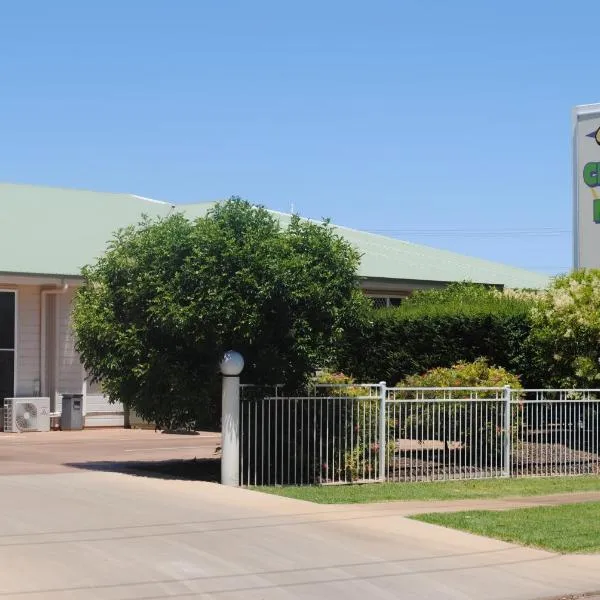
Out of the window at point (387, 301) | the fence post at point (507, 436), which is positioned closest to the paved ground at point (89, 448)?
the fence post at point (507, 436)

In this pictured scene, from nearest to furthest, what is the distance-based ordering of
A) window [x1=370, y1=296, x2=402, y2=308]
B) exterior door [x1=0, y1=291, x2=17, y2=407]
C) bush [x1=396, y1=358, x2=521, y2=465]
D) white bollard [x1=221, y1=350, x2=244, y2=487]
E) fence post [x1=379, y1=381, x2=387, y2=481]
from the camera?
1. white bollard [x1=221, y1=350, x2=244, y2=487]
2. fence post [x1=379, y1=381, x2=387, y2=481]
3. bush [x1=396, y1=358, x2=521, y2=465]
4. exterior door [x1=0, y1=291, x2=17, y2=407]
5. window [x1=370, y1=296, x2=402, y2=308]

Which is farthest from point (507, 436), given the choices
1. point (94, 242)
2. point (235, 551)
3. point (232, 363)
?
point (94, 242)

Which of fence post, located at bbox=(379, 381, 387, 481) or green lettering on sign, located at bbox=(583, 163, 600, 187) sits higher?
green lettering on sign, located at bbox=(583, 163, 600, 187)

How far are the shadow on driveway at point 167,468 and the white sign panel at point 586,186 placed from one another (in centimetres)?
1201

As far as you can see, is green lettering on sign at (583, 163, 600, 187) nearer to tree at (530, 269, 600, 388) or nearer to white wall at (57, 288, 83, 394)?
tree at (530, 269, 600, 388)

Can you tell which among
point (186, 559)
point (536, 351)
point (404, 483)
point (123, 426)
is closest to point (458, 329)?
point (536, 351)

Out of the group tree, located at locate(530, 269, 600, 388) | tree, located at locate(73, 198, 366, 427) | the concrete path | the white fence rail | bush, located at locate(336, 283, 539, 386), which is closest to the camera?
the concrete path

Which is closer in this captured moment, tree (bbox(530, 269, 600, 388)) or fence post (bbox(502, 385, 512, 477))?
fence post (bbox(502, 385, 512, 477))

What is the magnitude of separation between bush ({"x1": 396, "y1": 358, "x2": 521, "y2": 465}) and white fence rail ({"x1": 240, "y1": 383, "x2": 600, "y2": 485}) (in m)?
0.02

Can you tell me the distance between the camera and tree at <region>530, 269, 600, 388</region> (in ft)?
74.0

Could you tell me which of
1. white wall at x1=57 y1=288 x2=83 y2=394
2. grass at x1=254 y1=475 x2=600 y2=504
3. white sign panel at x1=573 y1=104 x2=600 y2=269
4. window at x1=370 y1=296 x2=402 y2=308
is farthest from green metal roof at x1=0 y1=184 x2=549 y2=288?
grass at x1=254 y1=475 x2=600 y2=504

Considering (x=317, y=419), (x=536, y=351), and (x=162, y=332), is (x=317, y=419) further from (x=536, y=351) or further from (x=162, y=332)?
(x=536, y=351)

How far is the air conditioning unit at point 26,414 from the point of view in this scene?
88.2 feet

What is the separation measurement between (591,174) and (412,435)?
11344 millimetres
